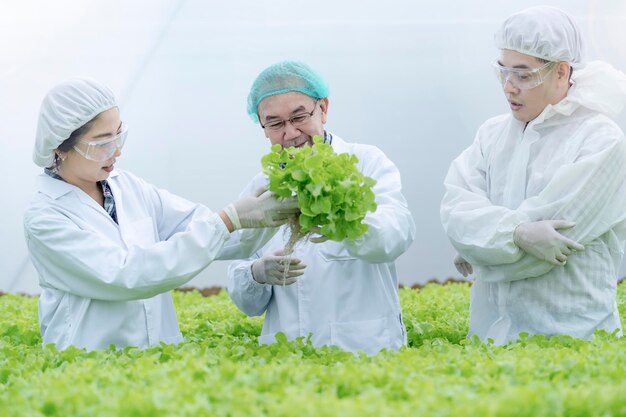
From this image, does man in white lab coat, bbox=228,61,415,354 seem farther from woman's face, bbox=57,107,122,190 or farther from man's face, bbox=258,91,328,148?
woman's face, bbox=57,107,122,190

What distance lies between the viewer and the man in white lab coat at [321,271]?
4449 mm

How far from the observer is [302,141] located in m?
4.52

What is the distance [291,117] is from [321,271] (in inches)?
32.8

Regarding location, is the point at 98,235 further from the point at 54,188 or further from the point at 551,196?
the point at 551,196

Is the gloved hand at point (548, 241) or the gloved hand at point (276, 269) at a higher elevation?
the gloved hand at point (548, 241)

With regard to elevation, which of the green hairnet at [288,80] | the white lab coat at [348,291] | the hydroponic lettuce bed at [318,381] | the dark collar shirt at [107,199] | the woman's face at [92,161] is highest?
the green hairnet at [288,80]

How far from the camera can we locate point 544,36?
4.48 m

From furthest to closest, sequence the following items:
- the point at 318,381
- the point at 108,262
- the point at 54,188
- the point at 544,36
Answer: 1. the point at 544,36
2. the point at 54,188
3. the point at 108,262
4. the point at 318,381

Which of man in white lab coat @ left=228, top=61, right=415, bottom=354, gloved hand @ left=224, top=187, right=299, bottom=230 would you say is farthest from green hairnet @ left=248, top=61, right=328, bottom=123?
gloved hand @ left=224, top=187, right=299, bottom=230

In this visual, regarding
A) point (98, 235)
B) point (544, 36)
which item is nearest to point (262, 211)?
point (98, 235)

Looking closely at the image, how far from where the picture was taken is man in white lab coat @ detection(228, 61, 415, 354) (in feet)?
14.6

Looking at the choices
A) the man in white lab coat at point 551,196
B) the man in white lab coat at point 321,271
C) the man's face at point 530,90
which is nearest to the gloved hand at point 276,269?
the man in white lab coat at point 321,271

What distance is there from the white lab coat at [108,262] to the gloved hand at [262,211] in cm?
10

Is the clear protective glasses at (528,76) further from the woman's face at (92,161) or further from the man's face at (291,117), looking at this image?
the woman's face at (92,161)
